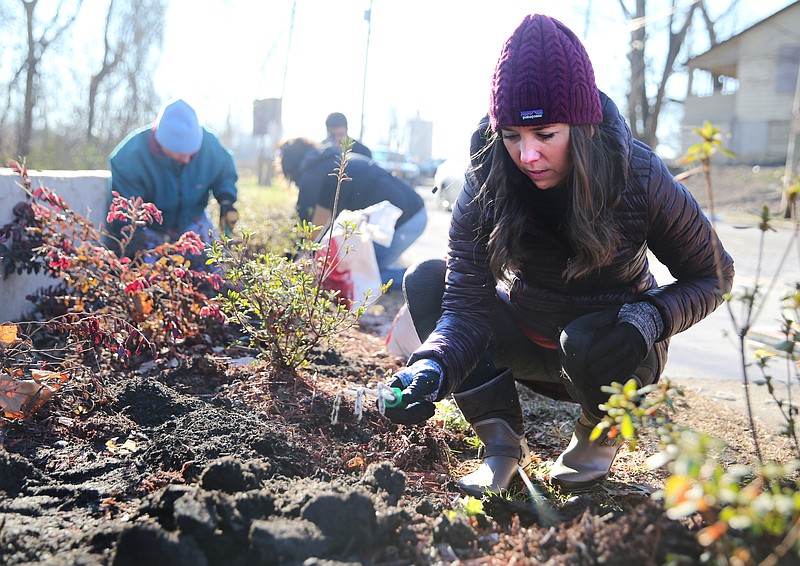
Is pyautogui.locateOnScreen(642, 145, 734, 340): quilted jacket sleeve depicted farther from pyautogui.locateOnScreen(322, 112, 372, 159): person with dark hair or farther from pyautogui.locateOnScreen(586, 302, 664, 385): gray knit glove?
pyautogui.locateOnScreen(322, 112, 372, 159): person with dark hair

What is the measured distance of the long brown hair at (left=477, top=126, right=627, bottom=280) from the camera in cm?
237

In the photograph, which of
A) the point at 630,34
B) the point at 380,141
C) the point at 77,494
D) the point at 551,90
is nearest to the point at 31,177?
the point at 77,494

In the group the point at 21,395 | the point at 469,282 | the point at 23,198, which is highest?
the point at 23,198

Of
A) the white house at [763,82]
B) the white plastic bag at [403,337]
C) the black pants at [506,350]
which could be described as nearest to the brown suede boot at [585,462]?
the black pants at [506,350]

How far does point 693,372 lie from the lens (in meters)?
4.82

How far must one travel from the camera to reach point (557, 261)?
2670 millimetres

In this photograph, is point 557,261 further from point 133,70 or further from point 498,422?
point 133,70

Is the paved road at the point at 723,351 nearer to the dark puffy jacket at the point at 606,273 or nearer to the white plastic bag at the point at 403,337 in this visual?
the dark puffy jacket at the point at 606,273

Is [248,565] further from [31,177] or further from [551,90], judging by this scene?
[31,177]

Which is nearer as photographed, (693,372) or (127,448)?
(127,448)

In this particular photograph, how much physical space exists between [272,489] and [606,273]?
1290mm

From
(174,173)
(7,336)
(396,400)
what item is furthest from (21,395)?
(174,173)

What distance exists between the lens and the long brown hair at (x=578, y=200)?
2.37m

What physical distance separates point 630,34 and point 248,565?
26.0 metres
